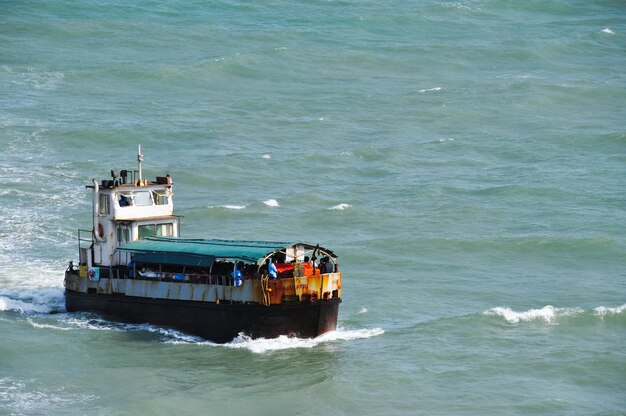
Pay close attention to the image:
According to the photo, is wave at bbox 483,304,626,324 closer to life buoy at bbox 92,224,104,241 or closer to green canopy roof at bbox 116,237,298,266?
green canopy roof at bbox 116,237,298,266

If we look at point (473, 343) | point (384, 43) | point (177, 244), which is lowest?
point (473, 343)

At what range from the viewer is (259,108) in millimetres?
78562

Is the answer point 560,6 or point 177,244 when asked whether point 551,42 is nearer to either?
point 560,6

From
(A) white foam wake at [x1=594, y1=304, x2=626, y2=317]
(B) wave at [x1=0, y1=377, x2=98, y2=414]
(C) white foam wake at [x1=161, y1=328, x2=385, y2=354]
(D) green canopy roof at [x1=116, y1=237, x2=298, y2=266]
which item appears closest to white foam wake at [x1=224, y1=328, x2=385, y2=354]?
(C) white foam wake at [x1=161, y1=328, x2=385, y2=354]

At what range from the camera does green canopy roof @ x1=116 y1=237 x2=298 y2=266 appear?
40219 millimetres

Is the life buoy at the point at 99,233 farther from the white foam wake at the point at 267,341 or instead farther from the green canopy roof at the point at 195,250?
the white foam wake at the point at 267,341

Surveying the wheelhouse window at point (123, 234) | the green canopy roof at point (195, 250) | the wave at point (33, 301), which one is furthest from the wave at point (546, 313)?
the wave at point (33, 301)

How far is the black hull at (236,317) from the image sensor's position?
39969mm

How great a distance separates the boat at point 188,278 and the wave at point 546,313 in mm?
6029

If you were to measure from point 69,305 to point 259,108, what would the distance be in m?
35.2

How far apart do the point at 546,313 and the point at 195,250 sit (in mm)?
11566

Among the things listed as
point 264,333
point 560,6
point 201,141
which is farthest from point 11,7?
point 264,333

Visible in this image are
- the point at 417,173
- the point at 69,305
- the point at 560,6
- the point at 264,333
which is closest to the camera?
the point at 264,333

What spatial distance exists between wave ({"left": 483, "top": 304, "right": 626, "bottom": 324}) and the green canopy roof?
7.54m
